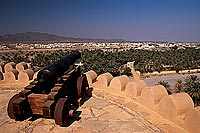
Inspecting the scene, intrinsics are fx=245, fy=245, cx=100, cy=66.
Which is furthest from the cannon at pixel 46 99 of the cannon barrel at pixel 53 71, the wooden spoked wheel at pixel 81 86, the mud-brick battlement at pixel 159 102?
the mud-brick battlement at pixel 159 102

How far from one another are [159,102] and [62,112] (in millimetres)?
2641

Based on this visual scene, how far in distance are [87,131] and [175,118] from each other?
201cm

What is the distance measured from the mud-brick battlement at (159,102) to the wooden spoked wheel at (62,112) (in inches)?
77.4

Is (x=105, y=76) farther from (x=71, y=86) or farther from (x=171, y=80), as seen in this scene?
(x=171, y=80)

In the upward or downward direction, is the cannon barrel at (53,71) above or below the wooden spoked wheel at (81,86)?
above

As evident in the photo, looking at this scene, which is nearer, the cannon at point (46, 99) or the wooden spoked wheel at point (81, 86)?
the cannon at point (46, 99)

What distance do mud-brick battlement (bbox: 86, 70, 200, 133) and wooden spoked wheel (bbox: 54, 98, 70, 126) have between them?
1966 millimetres

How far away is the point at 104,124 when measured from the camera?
18.9 ft

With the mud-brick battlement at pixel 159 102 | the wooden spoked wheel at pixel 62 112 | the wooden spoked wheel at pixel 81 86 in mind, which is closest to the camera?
the mud-brick battlement at pixel 159 102

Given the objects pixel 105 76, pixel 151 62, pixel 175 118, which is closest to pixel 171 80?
pixel 151 62

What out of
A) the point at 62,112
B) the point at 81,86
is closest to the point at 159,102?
the point at 81,86

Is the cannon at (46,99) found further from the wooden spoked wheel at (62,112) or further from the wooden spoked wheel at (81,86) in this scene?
the wooden spoked wheel at (81,86)

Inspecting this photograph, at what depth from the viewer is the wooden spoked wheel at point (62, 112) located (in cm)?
528

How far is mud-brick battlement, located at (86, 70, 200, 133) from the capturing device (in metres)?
5.12
